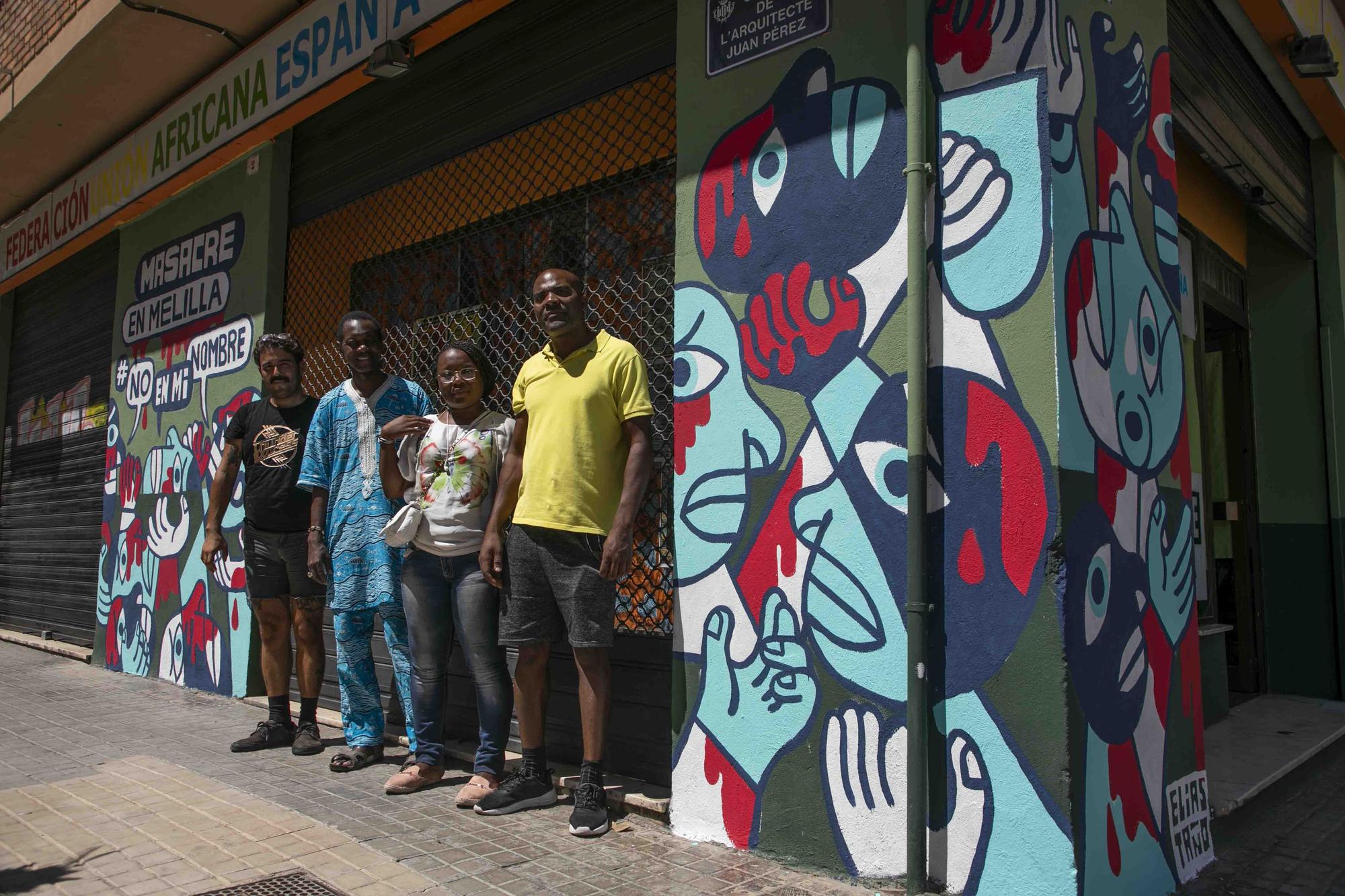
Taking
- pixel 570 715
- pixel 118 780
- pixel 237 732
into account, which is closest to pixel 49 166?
pixel 237 732

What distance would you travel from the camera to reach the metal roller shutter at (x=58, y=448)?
360 inches

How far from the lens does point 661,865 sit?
3.45 metres

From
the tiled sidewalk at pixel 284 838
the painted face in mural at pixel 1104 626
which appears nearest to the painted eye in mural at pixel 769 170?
the painted face in mural at pixel 1104 626

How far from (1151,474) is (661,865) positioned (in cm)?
223

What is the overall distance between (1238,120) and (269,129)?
244 inches

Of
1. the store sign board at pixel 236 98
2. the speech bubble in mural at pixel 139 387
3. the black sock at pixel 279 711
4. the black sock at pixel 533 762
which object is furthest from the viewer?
the speech bubble in mural at pixel 139 387

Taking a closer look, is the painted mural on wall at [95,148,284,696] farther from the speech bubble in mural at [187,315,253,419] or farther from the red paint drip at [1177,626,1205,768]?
the red paint drip at [1177,626,1205,768]

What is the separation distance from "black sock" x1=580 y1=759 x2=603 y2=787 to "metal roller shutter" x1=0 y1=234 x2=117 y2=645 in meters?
6.94

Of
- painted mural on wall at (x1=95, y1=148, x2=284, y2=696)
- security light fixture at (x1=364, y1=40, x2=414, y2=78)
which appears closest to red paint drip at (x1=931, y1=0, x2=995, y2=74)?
security light fixture at (x1=364, y1=40, x2=414, y2=78)

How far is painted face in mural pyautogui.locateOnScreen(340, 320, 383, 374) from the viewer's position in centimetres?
481

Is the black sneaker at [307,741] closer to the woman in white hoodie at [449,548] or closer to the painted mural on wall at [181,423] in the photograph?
the woman in white hoodie at [449,548]

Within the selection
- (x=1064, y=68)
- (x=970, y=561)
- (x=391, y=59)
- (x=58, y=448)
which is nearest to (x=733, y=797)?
(x=970, y=561)

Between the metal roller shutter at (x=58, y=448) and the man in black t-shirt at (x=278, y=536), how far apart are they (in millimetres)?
4590

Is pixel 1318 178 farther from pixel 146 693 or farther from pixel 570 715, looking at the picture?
pixel 146 693
